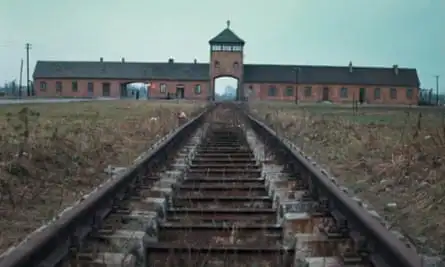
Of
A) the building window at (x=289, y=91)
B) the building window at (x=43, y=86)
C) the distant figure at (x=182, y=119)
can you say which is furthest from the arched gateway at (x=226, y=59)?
the distant figure at (x=182, y=119)

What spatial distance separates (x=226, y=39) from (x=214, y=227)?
83565 millimetres

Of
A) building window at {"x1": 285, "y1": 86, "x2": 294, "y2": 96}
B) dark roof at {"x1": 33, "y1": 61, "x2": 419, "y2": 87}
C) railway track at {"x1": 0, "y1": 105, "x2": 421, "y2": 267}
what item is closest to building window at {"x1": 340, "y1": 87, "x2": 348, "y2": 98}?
dark roof at {"x1": 33, "y1": 61, "x2": 419, "y2": 87}

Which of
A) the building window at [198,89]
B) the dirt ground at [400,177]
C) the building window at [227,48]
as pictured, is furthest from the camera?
the building window at [198,89]

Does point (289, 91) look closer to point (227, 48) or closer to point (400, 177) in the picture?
point (227, 48)

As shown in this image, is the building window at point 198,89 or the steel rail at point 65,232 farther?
the building window at point 198,89

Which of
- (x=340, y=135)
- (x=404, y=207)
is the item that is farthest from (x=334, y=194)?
(x=340, y=135)

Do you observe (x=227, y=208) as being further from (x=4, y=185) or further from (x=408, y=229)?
(x=4, y=185)

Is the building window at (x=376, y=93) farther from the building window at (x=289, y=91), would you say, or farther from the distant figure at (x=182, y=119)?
the distant figure at (x=182, y=119)

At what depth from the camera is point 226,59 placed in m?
86.6

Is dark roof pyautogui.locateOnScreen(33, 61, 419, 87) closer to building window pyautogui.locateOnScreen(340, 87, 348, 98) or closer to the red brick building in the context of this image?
the red brick building

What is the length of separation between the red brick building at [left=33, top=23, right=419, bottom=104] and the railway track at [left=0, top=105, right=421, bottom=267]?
80130mm

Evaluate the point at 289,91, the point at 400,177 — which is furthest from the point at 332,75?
the point at 400,177

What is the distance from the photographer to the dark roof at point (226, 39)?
8694cm

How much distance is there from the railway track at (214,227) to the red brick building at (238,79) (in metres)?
80.1
